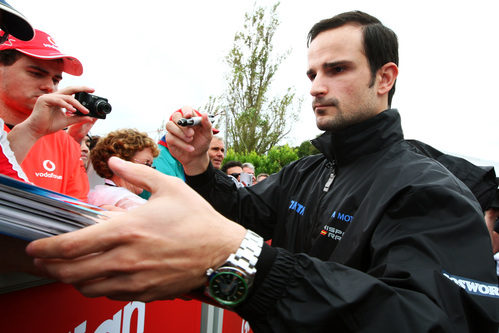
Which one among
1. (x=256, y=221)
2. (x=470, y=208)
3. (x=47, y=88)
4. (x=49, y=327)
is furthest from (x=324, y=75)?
(x=47, y=88)

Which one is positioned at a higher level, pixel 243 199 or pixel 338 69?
pixel 338 69

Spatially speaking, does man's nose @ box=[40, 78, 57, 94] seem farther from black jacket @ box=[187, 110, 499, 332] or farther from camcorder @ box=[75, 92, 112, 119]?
black jacket @ box=[187, 110, 499, 332]

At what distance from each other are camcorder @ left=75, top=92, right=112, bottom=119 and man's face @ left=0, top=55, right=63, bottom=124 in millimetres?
322

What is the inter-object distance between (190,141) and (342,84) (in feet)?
2.71

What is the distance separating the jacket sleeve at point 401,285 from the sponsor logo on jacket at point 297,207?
0.70 m

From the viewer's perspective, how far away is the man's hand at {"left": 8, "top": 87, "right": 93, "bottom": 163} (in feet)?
5.70

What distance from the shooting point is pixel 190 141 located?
1787mm

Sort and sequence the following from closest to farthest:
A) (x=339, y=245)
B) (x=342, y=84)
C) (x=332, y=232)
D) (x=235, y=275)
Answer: (x=235, y=275), (x=339, y=245), (x=332, y=232), (x=342, y=84)

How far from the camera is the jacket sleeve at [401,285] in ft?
2.58

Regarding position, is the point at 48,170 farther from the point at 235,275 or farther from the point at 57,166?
the point at 235,275

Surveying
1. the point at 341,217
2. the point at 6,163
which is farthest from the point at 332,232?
the point at 6,163

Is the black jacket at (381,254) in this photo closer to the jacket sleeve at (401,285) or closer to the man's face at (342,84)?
the jacket sleeve at (401,285)

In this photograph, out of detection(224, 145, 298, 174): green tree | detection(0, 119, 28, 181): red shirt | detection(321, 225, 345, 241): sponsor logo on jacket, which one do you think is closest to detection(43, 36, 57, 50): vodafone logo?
detection(0, 119, 28, 181): red shirt

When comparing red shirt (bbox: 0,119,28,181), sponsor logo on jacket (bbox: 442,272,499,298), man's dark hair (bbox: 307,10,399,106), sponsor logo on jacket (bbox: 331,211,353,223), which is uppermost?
man's dark hair (bbox: 307,10,399,106)
